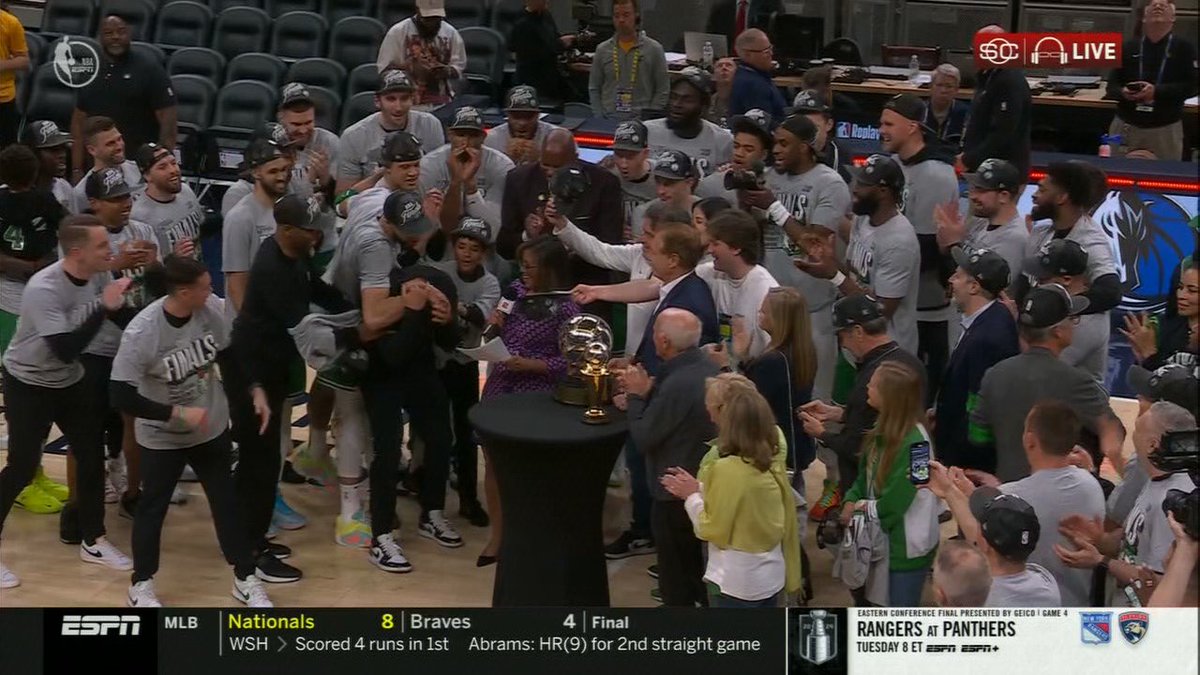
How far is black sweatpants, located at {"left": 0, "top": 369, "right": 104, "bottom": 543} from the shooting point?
4.34 metres

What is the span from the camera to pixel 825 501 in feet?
15.0

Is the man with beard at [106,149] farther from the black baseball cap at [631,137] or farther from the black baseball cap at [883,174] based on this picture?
the black baseball cap at [883,174]

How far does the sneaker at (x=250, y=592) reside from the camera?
Answer: 161 inches

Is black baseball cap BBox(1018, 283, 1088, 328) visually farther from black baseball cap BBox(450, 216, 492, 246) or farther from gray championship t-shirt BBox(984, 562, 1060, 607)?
black baseball cap BBox(450, 216, 492, 246)

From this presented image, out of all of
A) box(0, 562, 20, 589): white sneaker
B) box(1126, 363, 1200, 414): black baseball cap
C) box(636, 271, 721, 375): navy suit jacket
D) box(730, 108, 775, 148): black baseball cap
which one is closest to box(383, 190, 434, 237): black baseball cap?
box(636, 271, 721, 375): navy suit jacket

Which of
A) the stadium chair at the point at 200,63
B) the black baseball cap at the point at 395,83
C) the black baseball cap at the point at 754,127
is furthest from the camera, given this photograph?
the stadium chair at the point at 200,63

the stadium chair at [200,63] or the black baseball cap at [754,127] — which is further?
the stadium chair at [200,63]

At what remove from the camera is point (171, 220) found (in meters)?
4.78

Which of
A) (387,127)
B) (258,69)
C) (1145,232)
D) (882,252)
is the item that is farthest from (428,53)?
(1145,232)

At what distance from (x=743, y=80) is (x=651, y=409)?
2.46 meters

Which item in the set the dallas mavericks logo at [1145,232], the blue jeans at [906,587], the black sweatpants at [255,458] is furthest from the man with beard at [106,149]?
the dallas mavericks logo at [1145,232]

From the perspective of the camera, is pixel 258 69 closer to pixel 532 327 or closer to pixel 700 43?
pixel 700 43

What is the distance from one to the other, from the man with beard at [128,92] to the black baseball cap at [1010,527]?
3110mm

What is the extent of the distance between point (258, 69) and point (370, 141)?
144 centimetres
